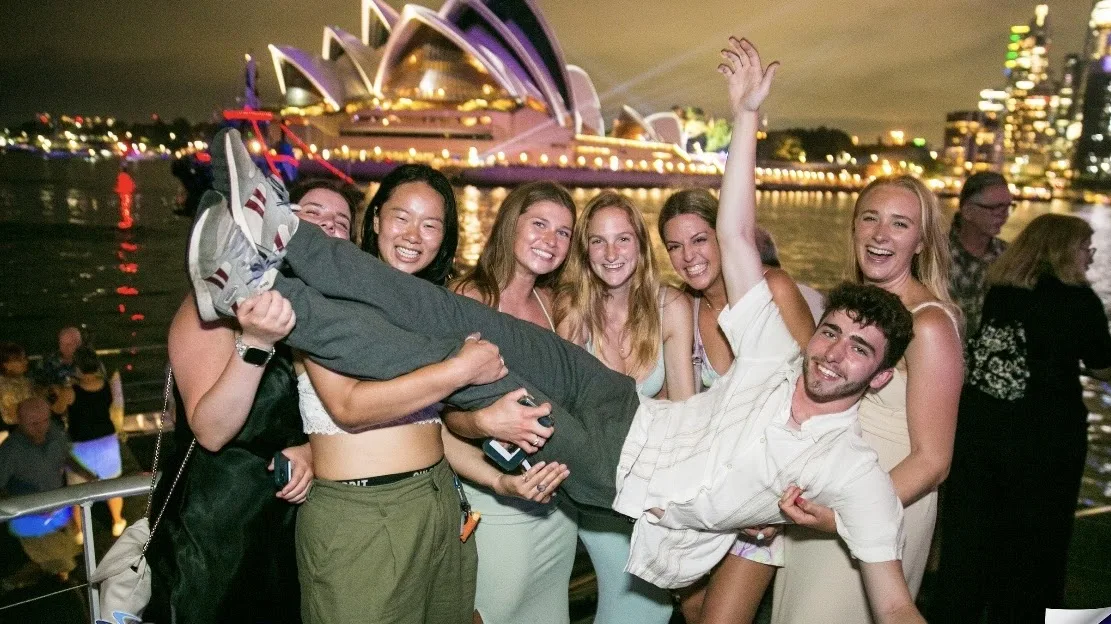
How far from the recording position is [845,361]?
1.61 m

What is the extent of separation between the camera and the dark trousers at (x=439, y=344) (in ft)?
5.21

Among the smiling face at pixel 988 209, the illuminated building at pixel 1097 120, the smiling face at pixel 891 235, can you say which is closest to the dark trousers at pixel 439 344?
the smiling face at pixel 891 235

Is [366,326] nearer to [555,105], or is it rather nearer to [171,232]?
[171,232]

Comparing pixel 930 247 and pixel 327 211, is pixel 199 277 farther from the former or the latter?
pixel 930 247

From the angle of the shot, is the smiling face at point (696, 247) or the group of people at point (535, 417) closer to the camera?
the group of people at point (535, 417)

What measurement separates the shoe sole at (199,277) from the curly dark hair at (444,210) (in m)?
0.67

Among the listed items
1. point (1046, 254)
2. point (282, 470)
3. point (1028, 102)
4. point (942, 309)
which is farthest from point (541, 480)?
point (1028, 102)

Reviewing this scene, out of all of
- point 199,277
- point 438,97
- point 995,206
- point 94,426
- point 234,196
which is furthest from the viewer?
point 438,97

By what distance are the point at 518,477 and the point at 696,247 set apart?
3.37 ft

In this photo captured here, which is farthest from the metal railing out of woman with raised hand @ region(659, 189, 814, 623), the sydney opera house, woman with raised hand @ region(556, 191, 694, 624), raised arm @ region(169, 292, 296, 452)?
the sydney opera house

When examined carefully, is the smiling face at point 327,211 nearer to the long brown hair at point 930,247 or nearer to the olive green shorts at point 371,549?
the olive green shorts at point 371,549

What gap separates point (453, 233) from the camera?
2.18 metres

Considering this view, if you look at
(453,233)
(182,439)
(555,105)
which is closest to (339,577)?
(182,439)

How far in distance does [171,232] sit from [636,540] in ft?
78.2
